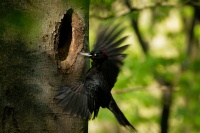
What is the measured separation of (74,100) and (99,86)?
16.0 inches

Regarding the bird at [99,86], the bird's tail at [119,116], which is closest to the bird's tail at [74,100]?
the bird at [99,86]

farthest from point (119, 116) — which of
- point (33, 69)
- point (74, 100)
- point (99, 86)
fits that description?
point (33, 69)

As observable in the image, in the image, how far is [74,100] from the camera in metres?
3.02

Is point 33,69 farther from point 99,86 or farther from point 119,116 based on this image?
point 119,116

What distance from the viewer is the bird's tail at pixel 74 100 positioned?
2.72 m

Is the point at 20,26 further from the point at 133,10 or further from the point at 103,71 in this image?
the point at 133,10

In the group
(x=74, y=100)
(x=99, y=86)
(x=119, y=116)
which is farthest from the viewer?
(x=119, y=116)

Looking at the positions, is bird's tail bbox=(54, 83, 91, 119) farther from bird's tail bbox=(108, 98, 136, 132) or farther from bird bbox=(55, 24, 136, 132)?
bird's tail bbox=(108, 98, 136, 132)

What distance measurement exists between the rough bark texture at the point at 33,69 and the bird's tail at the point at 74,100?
0.04 meters

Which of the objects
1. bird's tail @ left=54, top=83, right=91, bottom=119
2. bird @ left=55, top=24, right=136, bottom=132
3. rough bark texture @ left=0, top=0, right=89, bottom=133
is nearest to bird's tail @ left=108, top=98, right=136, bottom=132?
bird @ left=55, top=24, right=136, bottom=132

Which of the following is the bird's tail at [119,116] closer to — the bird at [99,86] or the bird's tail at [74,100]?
the bird at [99,86]

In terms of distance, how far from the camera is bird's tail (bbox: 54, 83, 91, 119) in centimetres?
272

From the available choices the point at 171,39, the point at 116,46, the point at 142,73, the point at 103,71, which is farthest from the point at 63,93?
the point at 171,39

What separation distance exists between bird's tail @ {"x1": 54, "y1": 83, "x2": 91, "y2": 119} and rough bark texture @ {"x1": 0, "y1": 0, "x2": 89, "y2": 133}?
37 mm
